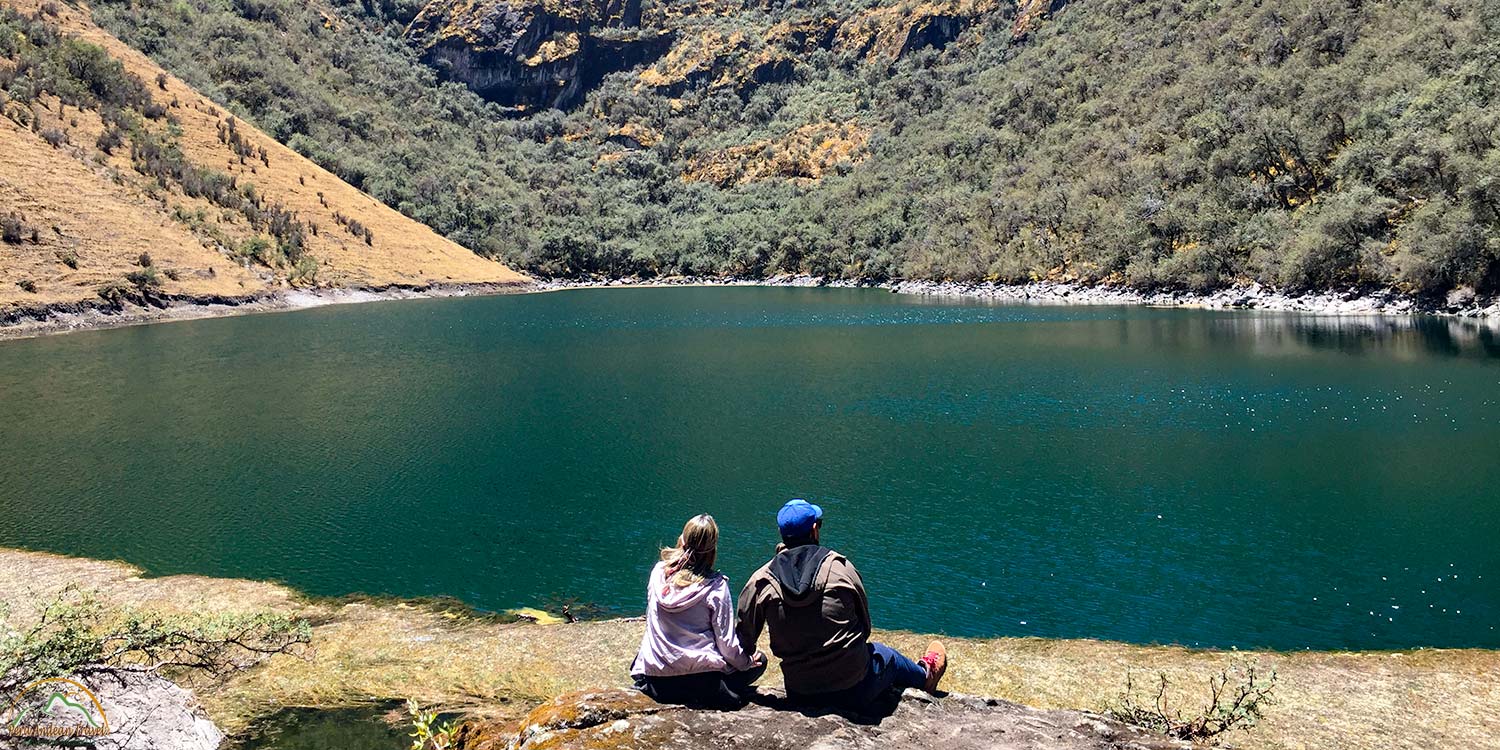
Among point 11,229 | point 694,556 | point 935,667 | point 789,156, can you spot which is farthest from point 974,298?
point 789,156

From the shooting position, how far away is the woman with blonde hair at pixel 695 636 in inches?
265

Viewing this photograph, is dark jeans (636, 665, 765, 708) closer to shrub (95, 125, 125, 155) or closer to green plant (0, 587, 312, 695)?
green plant (0, 587, 312, 695)

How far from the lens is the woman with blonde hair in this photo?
6.73m

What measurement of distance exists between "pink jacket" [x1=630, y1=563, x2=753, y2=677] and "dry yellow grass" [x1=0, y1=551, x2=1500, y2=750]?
4202mm

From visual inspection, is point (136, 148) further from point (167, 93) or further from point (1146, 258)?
point (1146, 258)

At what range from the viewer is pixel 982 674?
11359 millimetres

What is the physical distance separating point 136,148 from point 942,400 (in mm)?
78887

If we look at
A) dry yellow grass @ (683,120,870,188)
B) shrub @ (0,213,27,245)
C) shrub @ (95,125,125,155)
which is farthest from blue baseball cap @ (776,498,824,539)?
Result: dry yellow grass @ (683,120,870,188)

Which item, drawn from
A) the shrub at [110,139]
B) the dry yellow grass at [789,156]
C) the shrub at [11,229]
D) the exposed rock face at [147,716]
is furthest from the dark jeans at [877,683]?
the dry yellow grass at [789,156]

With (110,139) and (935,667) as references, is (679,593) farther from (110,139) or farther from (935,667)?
(110,139)

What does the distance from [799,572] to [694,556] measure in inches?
34.3

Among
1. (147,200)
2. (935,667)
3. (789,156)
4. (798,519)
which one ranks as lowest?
(935,667)

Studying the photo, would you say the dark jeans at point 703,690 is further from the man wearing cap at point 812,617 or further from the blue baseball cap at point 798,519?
the blue baseball cap at point 798,519

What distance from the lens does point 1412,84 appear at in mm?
61719
